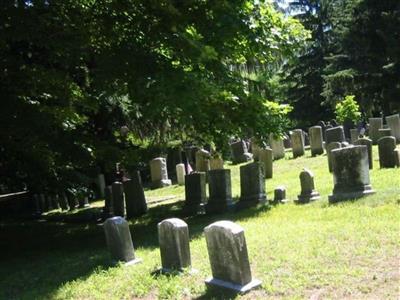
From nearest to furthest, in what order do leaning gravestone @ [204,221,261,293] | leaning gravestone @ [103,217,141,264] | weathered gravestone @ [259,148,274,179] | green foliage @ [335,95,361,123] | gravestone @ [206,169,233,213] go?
leaning gravestone @ [204,221,261,293] < leaning gravestone @ [103,217,141,264] < gravestone @ [206,169,233,213] < weathered gravestone @ [259,148,274,179] < green foliage @ [335,95,361,123]

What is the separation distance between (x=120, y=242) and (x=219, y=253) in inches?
99.6

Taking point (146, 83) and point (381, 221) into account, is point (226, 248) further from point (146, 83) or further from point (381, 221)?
point (146, 83)

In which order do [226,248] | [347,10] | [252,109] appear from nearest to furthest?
1. [226,248]
2. [252,109]
3. [347,10]

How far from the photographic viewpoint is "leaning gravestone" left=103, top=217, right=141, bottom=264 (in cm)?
869

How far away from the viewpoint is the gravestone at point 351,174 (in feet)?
37.4

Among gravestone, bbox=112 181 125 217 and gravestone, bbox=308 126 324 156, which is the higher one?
gravestone, bbox=308 126 324 156

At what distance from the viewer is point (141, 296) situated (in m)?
6.92

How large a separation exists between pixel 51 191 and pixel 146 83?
4.30 meters

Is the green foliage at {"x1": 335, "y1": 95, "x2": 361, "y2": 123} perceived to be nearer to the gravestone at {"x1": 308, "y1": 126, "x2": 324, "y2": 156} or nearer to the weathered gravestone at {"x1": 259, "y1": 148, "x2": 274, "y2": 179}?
the gravestone at {"x1": 308, "y1": 126, "x2": 324, "y2": 156}

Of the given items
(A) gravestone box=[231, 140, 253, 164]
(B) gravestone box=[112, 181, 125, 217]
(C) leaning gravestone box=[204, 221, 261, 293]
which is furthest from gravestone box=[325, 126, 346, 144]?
(C) leaning gravestone box=[204, 221, 261, 293]

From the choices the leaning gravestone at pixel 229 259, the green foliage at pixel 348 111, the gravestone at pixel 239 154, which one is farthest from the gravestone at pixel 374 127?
the leaning gravestone at pixel 229 259

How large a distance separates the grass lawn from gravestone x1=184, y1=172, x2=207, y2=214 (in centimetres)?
121

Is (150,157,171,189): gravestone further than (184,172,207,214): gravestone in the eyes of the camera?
Yes

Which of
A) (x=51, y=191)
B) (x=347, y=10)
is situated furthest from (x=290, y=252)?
(x=347, y=10)
